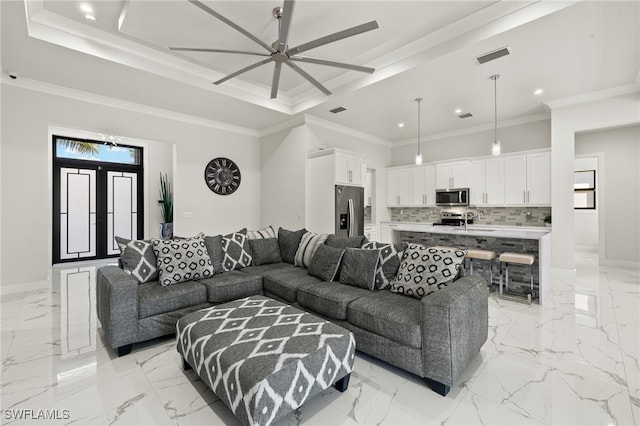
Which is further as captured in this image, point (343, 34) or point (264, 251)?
point (264, 251)

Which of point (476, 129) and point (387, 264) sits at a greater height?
point (476, 129)

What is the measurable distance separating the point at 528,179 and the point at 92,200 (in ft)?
29.9

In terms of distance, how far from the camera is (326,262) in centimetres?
304

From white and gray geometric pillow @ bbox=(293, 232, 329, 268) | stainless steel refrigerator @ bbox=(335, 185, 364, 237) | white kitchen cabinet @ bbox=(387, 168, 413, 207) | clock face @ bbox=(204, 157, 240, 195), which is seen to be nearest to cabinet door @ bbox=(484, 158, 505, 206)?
white kitchen cabinet @ bbox=(387, 168, 413, 207)

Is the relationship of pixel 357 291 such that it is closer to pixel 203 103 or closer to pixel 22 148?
pixel 203 103

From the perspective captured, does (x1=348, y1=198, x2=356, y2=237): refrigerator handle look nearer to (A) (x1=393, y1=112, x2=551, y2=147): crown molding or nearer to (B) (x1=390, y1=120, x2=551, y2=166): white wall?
(B) (x1=390, y1=120, x2=551, y2=166): white wall

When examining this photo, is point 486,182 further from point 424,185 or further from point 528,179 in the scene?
point 424,185

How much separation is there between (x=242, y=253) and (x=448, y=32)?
3469mm

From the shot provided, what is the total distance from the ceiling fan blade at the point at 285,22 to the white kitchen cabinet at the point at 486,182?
16.2 ft

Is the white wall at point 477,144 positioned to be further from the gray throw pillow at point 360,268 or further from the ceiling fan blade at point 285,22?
the ceiling fan blade at point 285,22

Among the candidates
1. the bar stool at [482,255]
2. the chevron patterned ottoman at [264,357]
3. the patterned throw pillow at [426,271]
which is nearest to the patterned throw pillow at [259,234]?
the chevron patterned ottoman at [264,357]

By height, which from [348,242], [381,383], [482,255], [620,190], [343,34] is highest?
[343,34]

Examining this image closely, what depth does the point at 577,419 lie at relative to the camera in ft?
5.42

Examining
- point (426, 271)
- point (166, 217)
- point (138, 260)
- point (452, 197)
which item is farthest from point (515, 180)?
point (166, 217)
